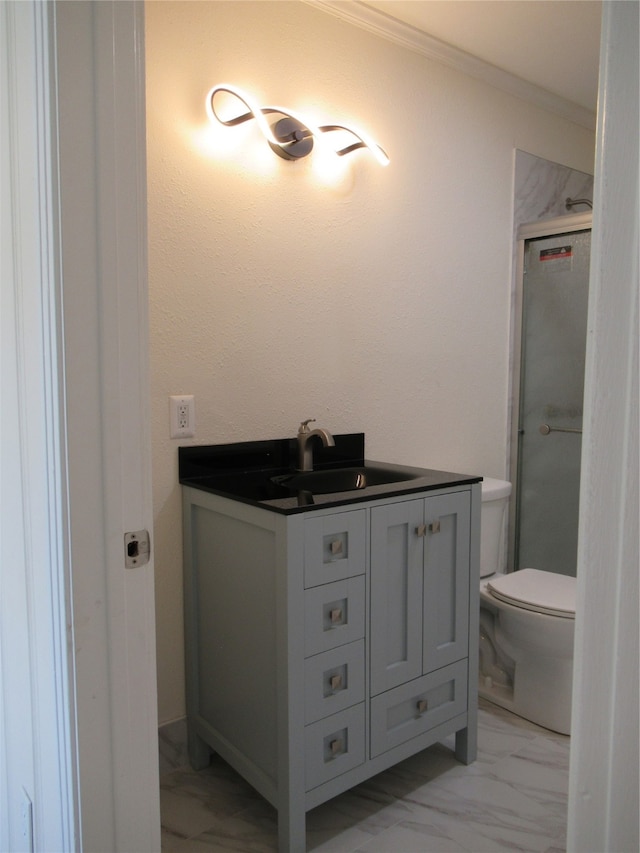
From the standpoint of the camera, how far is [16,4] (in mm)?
1031

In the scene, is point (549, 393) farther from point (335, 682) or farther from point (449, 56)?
point (335, 682)

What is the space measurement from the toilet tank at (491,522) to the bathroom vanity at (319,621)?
1.78 ft

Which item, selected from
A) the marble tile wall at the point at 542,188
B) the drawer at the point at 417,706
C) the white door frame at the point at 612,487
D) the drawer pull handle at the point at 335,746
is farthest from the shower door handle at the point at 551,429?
the white door frame at the point at 612,487

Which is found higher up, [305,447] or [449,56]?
[449,56]

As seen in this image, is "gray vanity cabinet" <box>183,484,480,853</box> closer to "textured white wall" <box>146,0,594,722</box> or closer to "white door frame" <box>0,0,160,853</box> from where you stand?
"textured white wall" <box>146,0,594,722</box>

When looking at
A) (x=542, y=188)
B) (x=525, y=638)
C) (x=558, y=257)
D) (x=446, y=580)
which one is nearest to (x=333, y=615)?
(x=446, y=580)

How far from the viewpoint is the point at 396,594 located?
5.84ft

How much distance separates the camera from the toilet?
6.86 feet

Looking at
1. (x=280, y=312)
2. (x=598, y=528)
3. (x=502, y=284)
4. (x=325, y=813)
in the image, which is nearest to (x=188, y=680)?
(x=325, y=813)

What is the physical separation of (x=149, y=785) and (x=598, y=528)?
36.2 inches

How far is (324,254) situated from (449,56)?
1.02 metres

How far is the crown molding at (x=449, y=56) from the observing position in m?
2.15

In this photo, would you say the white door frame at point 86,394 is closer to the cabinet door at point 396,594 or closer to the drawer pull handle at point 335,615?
the drawer pull handle at point 335,615

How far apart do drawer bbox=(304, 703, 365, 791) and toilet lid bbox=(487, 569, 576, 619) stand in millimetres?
735
